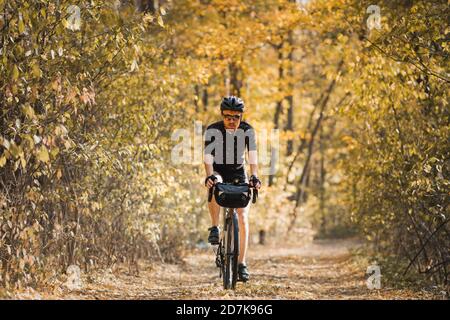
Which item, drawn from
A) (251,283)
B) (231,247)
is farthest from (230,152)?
(251,283)

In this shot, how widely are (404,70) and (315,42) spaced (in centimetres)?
1094

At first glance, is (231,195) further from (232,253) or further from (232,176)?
(232,253)

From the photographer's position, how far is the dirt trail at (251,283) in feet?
24.4

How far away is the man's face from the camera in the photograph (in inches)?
299

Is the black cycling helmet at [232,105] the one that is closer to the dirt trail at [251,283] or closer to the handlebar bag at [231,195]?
the handlebar bag at [231,195]

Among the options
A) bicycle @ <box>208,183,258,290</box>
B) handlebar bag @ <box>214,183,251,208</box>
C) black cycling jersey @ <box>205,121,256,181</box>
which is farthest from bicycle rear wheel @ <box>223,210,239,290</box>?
black cycling jersey @ <box>205,121,256,181</box>

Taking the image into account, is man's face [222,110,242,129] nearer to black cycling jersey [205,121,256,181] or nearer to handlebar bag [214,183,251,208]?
black cycling jersey [205,121,256,181]

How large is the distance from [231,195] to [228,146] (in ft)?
2.25

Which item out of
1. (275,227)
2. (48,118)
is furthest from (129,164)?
(275,227)

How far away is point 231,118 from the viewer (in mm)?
7641

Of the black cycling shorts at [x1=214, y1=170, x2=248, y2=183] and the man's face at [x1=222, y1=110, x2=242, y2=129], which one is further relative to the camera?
the black cycling shorts at [x1=214, y1=170, x2=248, y2=183]

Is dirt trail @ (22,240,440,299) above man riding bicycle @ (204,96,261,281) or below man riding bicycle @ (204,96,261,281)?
below

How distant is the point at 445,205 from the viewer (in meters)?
8.21
